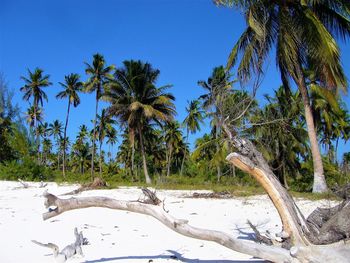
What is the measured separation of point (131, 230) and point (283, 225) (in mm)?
3637

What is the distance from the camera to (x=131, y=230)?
7.45 meters

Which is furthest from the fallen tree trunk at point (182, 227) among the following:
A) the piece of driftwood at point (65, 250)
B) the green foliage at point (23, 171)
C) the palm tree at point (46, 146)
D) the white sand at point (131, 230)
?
the palm tree at point (46, 146)

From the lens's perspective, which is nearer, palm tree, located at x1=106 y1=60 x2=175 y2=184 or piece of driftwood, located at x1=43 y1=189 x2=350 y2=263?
piece of driftwood, located at x1=43 y1=189 x2=350 y2=263

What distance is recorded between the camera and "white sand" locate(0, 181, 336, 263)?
5.49 m

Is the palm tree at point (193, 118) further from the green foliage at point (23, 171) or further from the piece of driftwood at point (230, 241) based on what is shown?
the piece of driftwood at point (230, 241)

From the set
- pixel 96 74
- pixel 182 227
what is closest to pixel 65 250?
pixel 182 227

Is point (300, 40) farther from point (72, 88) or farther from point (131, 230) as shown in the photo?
point (72, 88)

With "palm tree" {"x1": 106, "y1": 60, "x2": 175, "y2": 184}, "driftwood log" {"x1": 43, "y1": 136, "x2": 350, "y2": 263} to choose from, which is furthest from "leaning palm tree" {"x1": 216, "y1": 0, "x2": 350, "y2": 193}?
"palm tree" {"x1": 106, "y1": 60, "x2": 175, "y2": 184}

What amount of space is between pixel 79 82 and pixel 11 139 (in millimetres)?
9443

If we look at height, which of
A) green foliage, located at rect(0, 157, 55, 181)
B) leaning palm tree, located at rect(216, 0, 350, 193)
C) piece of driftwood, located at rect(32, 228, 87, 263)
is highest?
leaning palm tree, located at rect(216, 0, 350, 193)

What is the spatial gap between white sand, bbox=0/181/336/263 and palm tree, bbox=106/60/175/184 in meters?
16.4

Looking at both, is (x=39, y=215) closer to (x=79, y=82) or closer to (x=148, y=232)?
(x=148, y=232)

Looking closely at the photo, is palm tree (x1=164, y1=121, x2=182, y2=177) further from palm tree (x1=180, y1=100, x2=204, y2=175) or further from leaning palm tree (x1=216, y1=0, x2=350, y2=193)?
leaning palm tree (x1=216, y1=0, x2=350, y2=193)

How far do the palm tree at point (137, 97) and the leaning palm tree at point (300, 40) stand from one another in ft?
44.1
